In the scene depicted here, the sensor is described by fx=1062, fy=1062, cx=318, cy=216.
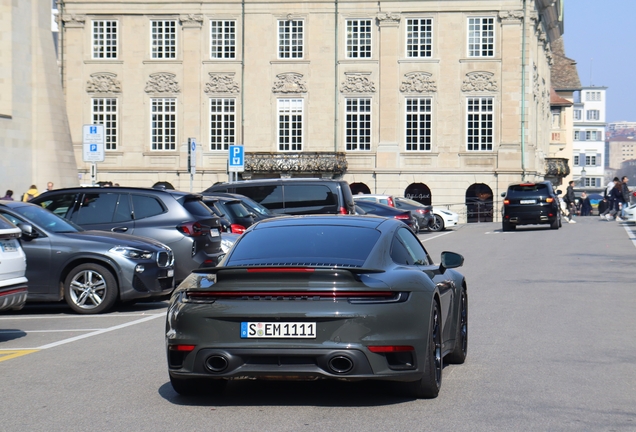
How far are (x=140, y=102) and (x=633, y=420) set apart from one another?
165ft

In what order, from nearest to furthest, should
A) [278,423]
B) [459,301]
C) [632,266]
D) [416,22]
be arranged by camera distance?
1. [278,423]
2. [459,301]
3. [632,266]
4. [416,22]

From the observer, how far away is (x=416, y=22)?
54.2 metres

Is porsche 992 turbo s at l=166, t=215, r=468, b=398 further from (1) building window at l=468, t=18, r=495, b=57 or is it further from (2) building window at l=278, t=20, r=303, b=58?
(2) building window at l=278, t=20, r=303, b=58

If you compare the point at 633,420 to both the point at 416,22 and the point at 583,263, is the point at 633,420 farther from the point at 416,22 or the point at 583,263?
the point at 416,22

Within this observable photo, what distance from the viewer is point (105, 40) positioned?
183ft

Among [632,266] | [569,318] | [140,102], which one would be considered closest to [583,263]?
[632,266]

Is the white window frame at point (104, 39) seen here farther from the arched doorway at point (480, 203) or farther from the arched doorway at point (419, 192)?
the arched doorway at point (480, 203)

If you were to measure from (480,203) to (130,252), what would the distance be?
135ft

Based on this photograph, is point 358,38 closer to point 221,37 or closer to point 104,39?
point 221,37

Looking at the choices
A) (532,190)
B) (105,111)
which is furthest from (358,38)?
(532,190)

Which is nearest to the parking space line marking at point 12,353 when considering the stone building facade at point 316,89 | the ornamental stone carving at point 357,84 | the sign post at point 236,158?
the sign post at point 236,158

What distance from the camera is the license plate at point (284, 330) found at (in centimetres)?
705

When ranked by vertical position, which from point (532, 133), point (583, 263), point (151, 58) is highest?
point (151, 58)

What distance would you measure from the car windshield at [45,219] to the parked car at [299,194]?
30.8 feet
